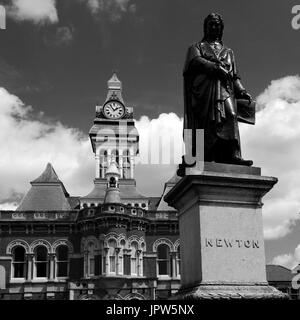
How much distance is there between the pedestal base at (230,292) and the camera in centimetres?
574

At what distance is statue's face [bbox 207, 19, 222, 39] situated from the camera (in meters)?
7.44

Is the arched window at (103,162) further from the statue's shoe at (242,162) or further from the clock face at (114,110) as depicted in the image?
the statue's shoe at (242,162)

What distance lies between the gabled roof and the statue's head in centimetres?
4125

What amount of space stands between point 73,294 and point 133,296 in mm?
4905

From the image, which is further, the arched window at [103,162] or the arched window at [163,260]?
the arched window at [103,162]

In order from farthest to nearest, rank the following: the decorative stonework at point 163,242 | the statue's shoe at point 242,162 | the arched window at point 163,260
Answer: the decorative stonework at point 163,242 → the arched window at point 163,260 → the statue's shoe at point 242,162

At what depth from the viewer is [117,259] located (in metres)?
41.3

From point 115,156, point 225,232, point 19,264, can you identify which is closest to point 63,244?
point 19,264

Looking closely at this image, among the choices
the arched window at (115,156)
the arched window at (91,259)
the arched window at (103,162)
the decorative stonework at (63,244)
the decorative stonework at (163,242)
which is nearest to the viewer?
the arched window at (91,259)

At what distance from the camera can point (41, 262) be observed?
43438 mm

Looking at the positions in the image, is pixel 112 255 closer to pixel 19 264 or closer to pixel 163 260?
pixel 163 260

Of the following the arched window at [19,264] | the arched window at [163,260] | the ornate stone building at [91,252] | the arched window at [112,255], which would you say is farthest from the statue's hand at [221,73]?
the arched window at [19,264]

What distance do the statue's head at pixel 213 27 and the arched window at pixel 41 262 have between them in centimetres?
3875

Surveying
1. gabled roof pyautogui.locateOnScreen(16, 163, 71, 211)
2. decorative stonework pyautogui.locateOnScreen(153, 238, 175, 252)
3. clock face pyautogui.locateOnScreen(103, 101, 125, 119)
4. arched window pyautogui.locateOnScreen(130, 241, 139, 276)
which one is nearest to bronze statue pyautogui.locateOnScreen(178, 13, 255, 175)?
arched window pyautogui.locateOnScreen(130, 241, 139, 276)
